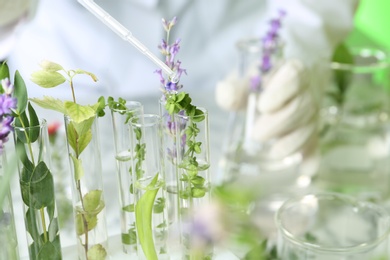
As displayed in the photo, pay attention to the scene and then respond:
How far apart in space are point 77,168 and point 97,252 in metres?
0.05

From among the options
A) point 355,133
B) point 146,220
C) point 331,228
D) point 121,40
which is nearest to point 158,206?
point 146,220

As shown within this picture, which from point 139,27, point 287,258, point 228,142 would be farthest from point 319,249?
point 139,27

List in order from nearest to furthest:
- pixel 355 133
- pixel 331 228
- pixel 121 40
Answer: pixel 331 228, pixel 355 133, pixel 121 40

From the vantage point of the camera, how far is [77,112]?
0.32 metres

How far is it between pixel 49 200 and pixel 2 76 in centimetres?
7

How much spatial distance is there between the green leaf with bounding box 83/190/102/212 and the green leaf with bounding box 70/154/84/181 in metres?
0.01

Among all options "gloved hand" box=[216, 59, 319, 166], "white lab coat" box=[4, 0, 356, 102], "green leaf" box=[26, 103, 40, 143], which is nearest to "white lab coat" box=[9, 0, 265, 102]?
"white lab coat" box=[4, 0, 356, 102]

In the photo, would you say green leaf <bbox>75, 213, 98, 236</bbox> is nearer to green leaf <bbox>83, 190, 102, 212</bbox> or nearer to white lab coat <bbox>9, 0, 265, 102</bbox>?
green leaf <bbox>83, 190, 102, 212</bbox>

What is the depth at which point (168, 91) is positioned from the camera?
0.31 m

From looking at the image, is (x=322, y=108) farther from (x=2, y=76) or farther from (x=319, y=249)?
(x=2, y=76)

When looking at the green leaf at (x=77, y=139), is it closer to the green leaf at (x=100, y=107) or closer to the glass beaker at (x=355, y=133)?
the green leaf at (x=100, y=107)

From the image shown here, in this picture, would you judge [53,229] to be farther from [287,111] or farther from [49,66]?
[287,111]

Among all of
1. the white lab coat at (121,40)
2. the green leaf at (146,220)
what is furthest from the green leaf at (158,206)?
the white lab coat at (121,40)

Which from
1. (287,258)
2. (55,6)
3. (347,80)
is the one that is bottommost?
(287,258)
